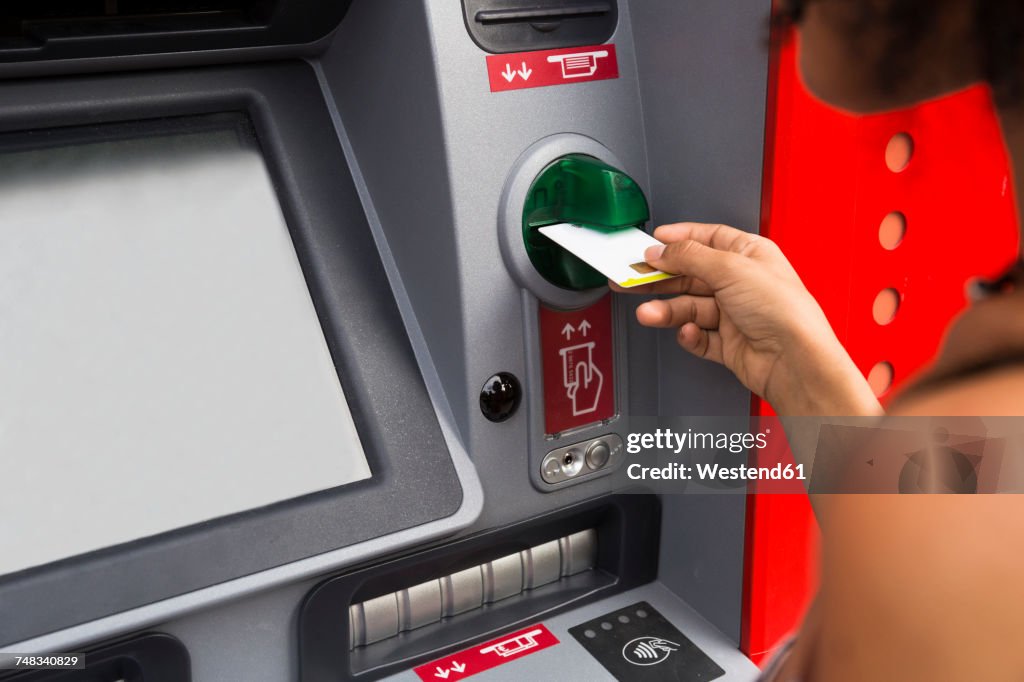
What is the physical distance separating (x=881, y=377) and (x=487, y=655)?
2.18 ft

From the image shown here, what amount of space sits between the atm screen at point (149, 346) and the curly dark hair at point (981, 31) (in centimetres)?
87

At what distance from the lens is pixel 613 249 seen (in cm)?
126

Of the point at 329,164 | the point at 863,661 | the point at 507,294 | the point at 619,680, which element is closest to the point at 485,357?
the point at 507,294

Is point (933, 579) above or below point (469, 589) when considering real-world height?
above

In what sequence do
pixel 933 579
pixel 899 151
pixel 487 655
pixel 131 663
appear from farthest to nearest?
pixel 487 655, pixel 899 151, pixel 131 663, pixel 933 579

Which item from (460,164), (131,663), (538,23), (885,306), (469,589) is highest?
(538,23)

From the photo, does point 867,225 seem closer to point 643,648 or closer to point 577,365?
point 577,365

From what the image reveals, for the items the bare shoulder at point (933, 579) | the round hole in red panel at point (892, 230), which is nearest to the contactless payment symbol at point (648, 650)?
the round hole in red panel at point (892, 230)

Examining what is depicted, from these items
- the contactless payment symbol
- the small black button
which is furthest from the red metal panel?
the small black button

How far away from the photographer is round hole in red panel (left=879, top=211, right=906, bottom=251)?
4.13 ft

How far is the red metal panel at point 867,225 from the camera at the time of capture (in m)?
1.20

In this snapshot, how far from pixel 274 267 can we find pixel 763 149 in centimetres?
65

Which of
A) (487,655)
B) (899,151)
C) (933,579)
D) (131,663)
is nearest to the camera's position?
(933,579)

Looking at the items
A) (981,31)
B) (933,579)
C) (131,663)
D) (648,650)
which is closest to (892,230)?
A: (648,650)
